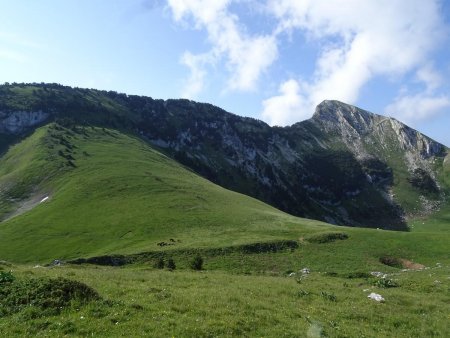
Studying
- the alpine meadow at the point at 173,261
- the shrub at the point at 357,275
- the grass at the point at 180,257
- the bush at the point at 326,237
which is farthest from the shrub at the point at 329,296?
the bush at the point at 326,237

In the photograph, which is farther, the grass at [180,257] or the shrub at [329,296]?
the shrub at [329,296]

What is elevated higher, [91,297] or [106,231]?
[91,297]

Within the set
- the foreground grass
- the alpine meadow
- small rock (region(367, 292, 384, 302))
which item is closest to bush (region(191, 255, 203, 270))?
the alpine meadow

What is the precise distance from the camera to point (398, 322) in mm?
24453

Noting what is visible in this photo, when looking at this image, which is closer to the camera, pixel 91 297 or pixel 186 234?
pixel 91 297

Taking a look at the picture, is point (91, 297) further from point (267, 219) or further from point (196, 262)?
point (267, 219)

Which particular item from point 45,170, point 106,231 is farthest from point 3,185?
point 106,231

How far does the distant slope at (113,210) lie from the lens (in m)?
77.4

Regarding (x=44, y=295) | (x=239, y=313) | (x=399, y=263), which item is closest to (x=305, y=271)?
(x=399, y=263)

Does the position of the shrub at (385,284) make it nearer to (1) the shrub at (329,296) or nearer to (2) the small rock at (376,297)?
(2) the small rock at (376,297)

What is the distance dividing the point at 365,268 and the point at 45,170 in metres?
111

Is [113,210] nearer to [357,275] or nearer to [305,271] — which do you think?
[305,271]

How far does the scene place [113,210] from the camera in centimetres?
9606

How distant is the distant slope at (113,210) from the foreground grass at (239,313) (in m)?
38.2
